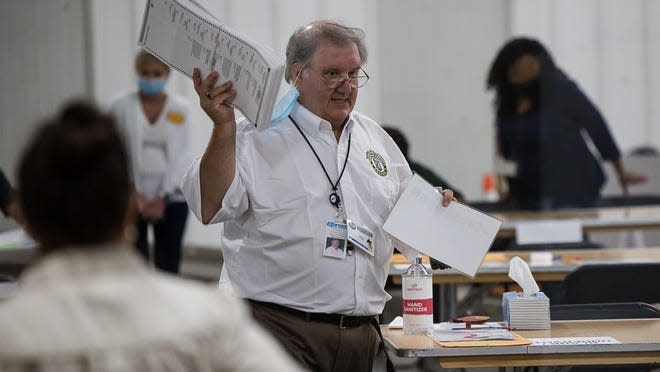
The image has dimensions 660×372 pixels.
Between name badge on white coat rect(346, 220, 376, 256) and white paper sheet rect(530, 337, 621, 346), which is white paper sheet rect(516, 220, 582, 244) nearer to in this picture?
white paper sheet rect(530, 337, 621, 346)

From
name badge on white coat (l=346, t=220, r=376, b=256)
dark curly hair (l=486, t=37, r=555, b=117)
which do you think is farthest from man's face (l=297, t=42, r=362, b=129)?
dark curly hair (l=486, t=37, r=555, b=117)

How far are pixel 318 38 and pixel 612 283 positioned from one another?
170 centimetres

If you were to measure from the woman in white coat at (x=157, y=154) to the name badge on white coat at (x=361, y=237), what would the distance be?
446 cm

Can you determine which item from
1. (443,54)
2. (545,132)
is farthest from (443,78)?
(545,132)

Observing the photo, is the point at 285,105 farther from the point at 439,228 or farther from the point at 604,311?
the point at 604,311

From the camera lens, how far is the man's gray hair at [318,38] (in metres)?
3.71

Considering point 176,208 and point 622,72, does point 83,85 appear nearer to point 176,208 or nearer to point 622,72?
point 176,208

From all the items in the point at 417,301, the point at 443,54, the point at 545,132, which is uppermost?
the point at 443,54

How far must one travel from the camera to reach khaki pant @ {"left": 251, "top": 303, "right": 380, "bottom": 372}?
11.6 ft

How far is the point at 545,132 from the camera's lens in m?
9.43

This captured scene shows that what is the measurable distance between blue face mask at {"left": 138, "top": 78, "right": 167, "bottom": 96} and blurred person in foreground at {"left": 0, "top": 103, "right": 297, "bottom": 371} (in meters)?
6.37

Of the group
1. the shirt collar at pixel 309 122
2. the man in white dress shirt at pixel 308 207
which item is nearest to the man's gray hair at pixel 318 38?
the man in white dress shirt at pixel 308 207

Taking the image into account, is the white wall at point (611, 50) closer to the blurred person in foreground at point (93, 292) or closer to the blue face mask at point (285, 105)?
the blue face mask at point (285, 105)

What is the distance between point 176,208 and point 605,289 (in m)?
3.99
